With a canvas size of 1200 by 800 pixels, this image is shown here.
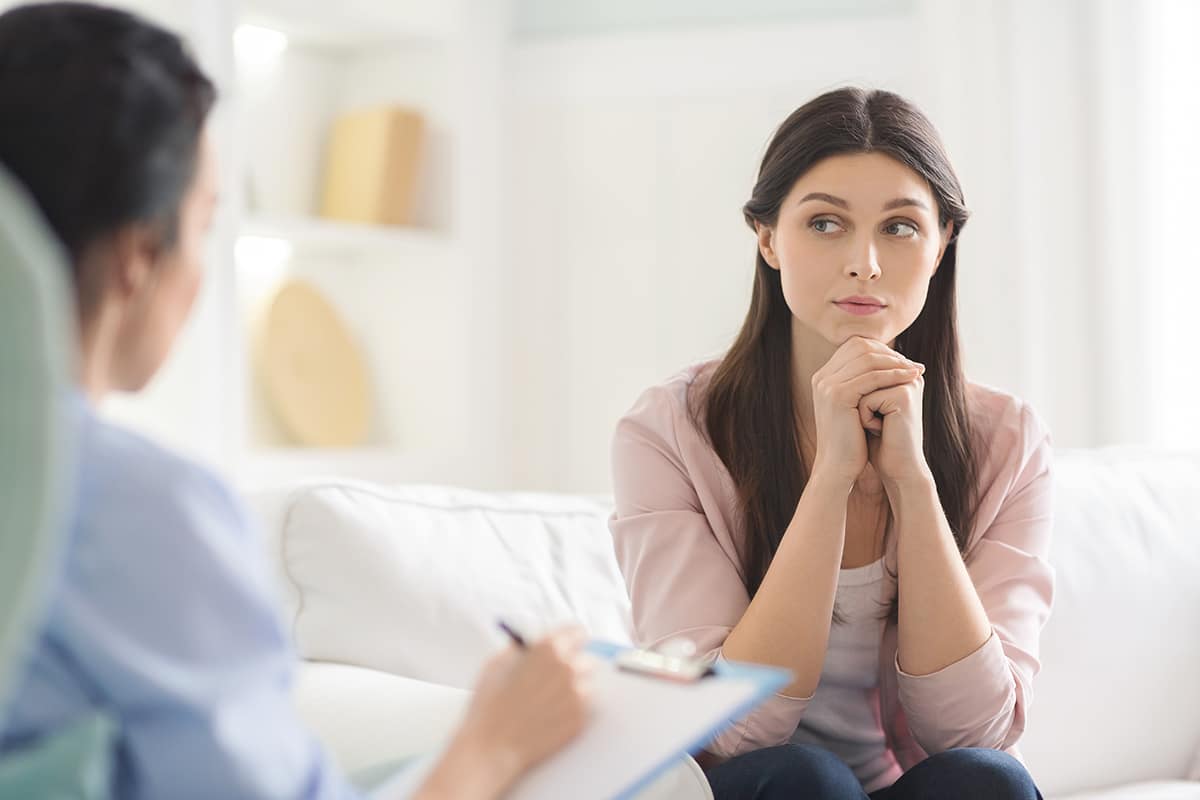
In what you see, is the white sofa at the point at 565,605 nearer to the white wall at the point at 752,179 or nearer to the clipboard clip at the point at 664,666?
the clipboard clip at the point at 664,666

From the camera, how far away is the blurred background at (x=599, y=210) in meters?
2.99

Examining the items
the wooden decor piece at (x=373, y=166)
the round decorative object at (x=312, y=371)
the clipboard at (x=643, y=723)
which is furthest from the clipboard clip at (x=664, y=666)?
the wooden decor piece at (x=373, y=166)

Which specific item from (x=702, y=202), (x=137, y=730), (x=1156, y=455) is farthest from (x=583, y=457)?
(x=137, y=730)

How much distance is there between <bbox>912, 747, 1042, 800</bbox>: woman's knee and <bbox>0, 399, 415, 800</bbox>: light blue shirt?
0.83 m

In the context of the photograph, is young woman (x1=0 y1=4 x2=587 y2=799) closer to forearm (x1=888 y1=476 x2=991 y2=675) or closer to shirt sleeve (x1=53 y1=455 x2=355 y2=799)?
shirt sleeve (x1=53 y1=455 x2=355 y2=799)

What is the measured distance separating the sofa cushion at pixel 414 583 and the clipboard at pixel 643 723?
25.3 inches

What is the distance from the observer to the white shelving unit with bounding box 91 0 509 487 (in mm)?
3219

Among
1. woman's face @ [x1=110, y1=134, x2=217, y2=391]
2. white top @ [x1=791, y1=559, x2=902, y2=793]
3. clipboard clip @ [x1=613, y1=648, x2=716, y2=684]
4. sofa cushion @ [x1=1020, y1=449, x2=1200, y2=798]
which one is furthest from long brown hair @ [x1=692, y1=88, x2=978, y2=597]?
woman's face @ [x1=110, y1=134, x2=217, y2=391]

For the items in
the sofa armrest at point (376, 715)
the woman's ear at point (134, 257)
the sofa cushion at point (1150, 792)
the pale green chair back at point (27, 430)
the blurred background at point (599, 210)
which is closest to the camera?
the pale green chair back at point (27, 430)

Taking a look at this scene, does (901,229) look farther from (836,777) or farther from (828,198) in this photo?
(836,777)

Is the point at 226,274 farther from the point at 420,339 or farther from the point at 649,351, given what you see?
the point at 649,351

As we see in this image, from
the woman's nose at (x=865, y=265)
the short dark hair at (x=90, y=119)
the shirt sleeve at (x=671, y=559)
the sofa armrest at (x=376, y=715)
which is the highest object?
the short dark hair at (x=90, y=119)

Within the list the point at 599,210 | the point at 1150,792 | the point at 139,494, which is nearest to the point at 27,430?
the point at 139,494

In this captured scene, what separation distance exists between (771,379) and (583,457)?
1.93m
